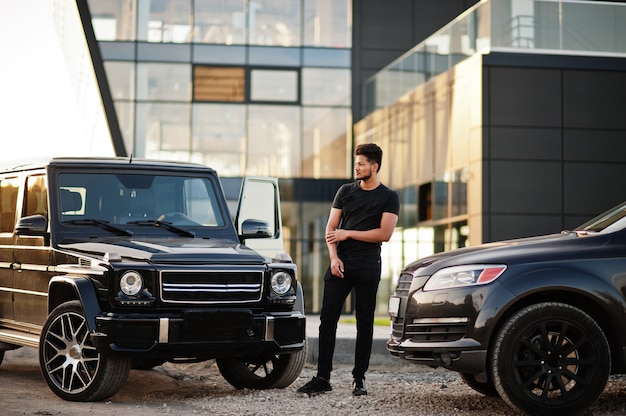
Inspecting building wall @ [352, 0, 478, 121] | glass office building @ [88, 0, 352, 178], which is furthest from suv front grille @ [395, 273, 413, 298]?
building wall @ [352, 0, 478, 121]

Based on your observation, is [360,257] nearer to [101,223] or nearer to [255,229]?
[255,229]

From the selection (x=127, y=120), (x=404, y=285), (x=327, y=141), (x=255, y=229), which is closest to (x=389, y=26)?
(x=327, y=141)

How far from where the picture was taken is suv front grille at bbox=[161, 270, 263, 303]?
26.1 feet

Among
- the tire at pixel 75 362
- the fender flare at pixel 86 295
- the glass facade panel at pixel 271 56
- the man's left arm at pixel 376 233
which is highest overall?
the glass facade panel at pixel 271 56

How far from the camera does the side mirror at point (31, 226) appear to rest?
346 inches

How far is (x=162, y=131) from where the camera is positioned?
30219 mm

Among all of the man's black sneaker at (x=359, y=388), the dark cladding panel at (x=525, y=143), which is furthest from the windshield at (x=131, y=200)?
the dark cladding panel at (x=525, y=143)

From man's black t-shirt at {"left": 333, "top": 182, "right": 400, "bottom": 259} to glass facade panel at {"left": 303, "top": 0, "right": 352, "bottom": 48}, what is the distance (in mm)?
22969

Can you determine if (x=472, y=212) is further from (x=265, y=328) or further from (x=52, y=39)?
(x=52, y=39)

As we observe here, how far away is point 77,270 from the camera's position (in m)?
8.24

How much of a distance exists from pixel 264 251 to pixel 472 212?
817 cm

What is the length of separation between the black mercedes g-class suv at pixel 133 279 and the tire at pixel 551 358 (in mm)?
1860

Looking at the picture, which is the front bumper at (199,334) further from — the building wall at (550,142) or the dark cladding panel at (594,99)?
the dark cladding panel at (594,99)

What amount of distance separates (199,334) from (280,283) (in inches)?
32.8
